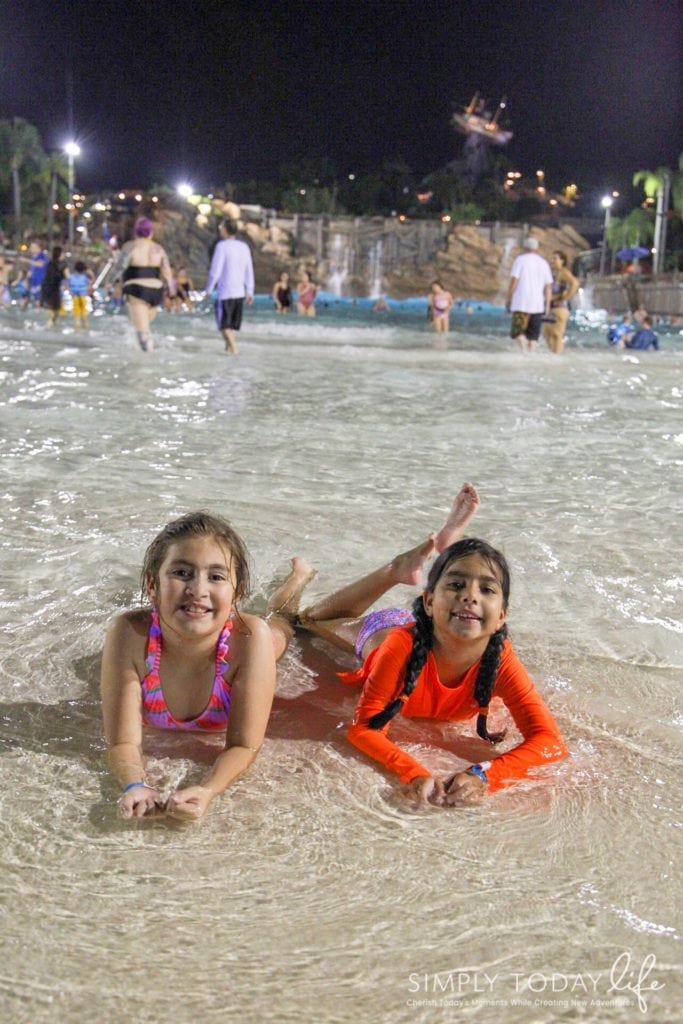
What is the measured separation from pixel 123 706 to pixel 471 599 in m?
0.98

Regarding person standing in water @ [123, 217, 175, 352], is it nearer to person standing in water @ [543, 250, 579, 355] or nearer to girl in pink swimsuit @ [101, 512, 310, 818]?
person standing in water @ [543, 250, 579, 355]

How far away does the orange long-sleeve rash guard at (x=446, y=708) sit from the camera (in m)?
2.53

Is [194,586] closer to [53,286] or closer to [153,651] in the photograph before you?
[153,651]

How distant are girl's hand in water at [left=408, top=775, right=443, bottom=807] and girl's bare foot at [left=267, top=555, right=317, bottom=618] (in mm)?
1346

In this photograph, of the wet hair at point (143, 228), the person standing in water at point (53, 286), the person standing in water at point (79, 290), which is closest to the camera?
the wet hair at point (143, 228)

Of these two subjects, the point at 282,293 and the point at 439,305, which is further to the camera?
the point at 282,293

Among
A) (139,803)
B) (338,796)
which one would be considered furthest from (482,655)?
(139,803)

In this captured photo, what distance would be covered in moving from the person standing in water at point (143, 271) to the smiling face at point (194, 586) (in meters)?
10.8

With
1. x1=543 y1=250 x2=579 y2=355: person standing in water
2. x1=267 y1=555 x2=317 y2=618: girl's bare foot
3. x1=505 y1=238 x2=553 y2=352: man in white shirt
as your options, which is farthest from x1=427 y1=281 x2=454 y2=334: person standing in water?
x1=267 y1=555 x2=317 y2=618: girl's bare foot

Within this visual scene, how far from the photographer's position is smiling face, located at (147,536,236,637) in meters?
2.49

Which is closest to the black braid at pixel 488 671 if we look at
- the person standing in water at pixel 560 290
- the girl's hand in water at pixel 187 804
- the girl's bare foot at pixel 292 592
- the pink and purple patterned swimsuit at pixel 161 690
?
the pink and purple patterned swimsuit at pixel 161 690

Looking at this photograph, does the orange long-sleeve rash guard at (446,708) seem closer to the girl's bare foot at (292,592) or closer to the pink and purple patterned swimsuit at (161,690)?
the pink and purple patterned swimsuit at (161,690)

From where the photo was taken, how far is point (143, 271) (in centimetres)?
1288

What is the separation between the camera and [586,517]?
5.07 m
